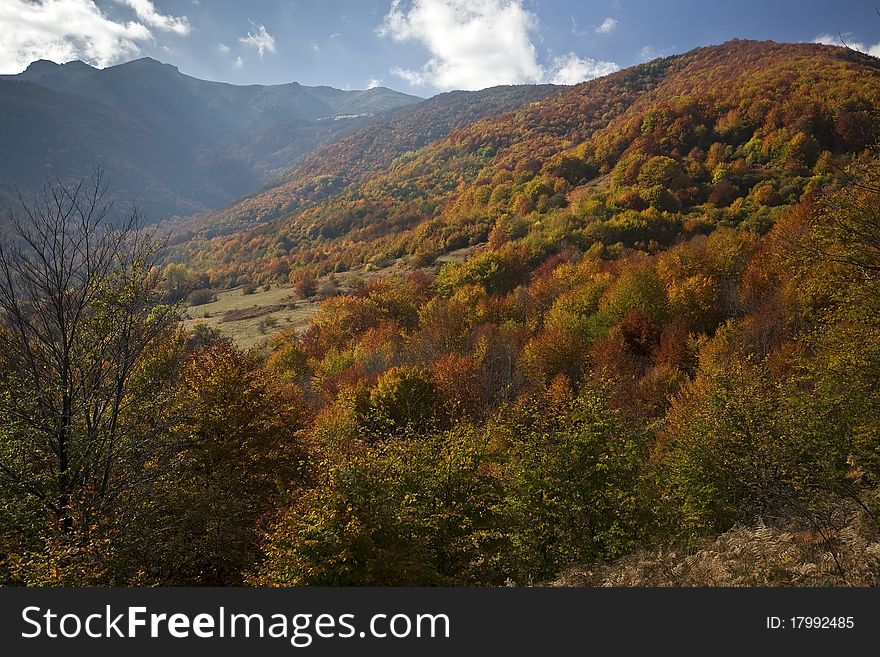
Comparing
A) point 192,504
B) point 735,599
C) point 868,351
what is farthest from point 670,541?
point 192,504

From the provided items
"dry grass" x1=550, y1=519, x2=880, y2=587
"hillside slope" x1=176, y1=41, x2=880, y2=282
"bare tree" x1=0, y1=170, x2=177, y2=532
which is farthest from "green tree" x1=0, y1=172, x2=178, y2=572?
"hillside slope" x1=176, y1=41, x2=880, y2=282

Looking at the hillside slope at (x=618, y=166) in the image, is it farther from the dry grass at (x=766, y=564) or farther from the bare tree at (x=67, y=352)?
the bare tree at (x=67, y=352)

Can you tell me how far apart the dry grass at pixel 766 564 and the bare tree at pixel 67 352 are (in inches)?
469

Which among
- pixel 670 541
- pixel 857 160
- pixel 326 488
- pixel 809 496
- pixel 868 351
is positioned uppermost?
pixel 857 160

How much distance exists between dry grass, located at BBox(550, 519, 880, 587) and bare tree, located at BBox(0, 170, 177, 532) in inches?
469

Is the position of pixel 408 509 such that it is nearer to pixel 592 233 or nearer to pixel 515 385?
pixel 515 385

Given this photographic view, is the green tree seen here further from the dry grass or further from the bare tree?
the dry grass

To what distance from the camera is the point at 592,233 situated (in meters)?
84.8

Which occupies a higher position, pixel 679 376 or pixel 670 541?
pixel 679 376

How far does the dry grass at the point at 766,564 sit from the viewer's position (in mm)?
8094

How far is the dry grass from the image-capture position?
8.09 meters

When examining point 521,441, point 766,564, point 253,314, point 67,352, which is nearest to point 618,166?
point 253,314

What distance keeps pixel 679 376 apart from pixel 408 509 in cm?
3632

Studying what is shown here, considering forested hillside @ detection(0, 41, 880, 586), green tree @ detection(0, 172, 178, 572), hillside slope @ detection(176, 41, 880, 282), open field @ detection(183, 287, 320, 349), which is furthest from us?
hillside slope @ detection(176, 41, 880, 282)
